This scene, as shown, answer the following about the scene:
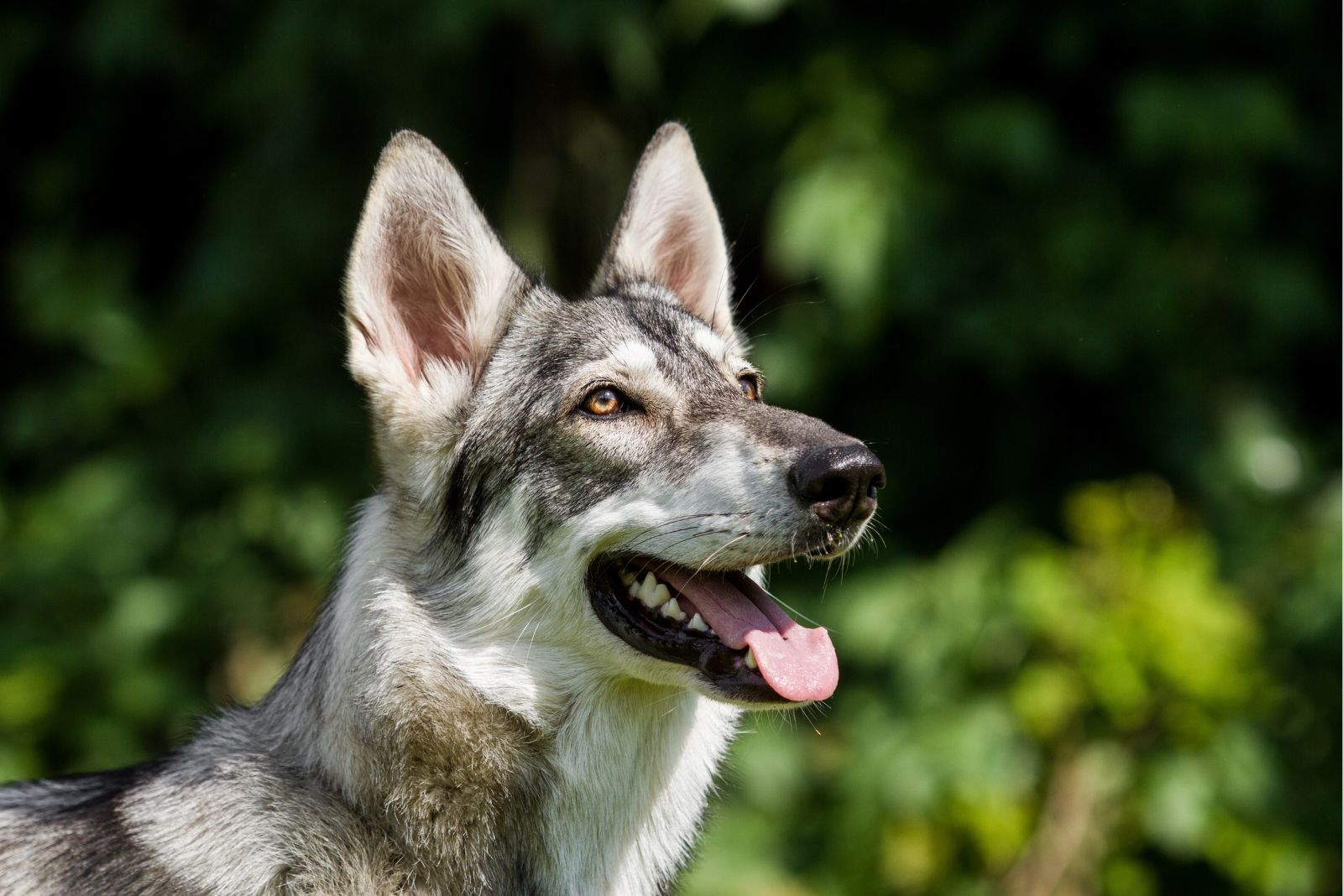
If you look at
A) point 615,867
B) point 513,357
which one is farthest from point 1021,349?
point 615,867

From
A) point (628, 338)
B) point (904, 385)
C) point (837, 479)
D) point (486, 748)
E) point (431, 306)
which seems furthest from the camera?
point (904, 385)

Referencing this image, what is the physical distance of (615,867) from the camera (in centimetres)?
321

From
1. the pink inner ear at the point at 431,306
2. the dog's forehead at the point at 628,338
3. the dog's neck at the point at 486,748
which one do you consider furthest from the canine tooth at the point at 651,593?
the pink inner ear at the point at 431,306

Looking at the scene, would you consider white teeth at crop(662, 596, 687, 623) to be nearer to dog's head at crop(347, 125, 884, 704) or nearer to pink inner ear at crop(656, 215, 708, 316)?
dog's head at crop(347, 125, 884, 704)

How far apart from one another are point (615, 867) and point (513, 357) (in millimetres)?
1285

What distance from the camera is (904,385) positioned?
661cm

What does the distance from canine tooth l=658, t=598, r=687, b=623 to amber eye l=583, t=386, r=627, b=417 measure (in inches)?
19.6

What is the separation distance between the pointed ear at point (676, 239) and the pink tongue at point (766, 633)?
41.5 inches

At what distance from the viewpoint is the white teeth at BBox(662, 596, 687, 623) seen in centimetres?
315

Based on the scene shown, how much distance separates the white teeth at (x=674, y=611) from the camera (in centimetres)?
315

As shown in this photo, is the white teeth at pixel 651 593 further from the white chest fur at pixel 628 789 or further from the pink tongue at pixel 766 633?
the white chest fur at pixel 628 789

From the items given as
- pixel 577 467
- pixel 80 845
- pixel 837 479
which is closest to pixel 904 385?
pixel 577 467

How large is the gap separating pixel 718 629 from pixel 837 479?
1.44 feet

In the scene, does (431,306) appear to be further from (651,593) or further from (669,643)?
(669,643)
